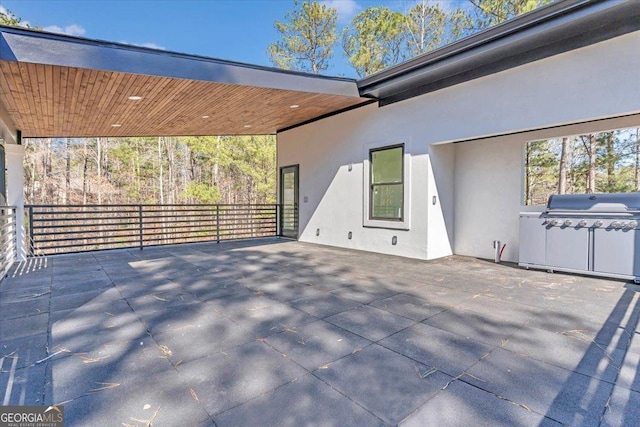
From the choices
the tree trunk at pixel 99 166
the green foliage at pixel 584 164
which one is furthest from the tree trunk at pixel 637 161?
the tree trunk at pixel 99 166

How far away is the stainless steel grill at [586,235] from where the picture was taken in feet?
13.1

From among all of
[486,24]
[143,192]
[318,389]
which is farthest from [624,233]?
[143,192]

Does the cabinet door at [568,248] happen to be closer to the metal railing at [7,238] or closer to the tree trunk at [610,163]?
the tree trunk at [610,163]

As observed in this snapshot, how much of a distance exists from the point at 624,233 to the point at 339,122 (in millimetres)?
5067

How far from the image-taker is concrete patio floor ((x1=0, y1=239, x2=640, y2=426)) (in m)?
1.64

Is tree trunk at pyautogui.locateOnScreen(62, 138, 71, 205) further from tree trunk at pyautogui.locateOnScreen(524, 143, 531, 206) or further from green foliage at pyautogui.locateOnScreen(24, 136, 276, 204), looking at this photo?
tree trunk at pyautogui.locateOnScreen(524, 143, 531, 206)

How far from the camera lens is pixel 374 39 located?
11609 mm

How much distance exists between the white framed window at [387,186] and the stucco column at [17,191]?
6.16m

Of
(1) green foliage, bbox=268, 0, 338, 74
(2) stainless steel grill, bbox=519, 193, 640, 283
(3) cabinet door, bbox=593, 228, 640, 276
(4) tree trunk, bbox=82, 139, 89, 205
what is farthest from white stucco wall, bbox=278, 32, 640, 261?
(4) tree trunk, bbox=82, 139, 89, 205

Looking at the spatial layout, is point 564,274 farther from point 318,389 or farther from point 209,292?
point 209,292

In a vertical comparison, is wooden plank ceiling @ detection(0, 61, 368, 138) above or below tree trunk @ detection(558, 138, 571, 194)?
above

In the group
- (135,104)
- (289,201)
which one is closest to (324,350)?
(135,104)

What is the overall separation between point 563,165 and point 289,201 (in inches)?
236

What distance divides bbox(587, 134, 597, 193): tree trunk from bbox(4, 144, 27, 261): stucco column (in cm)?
921
